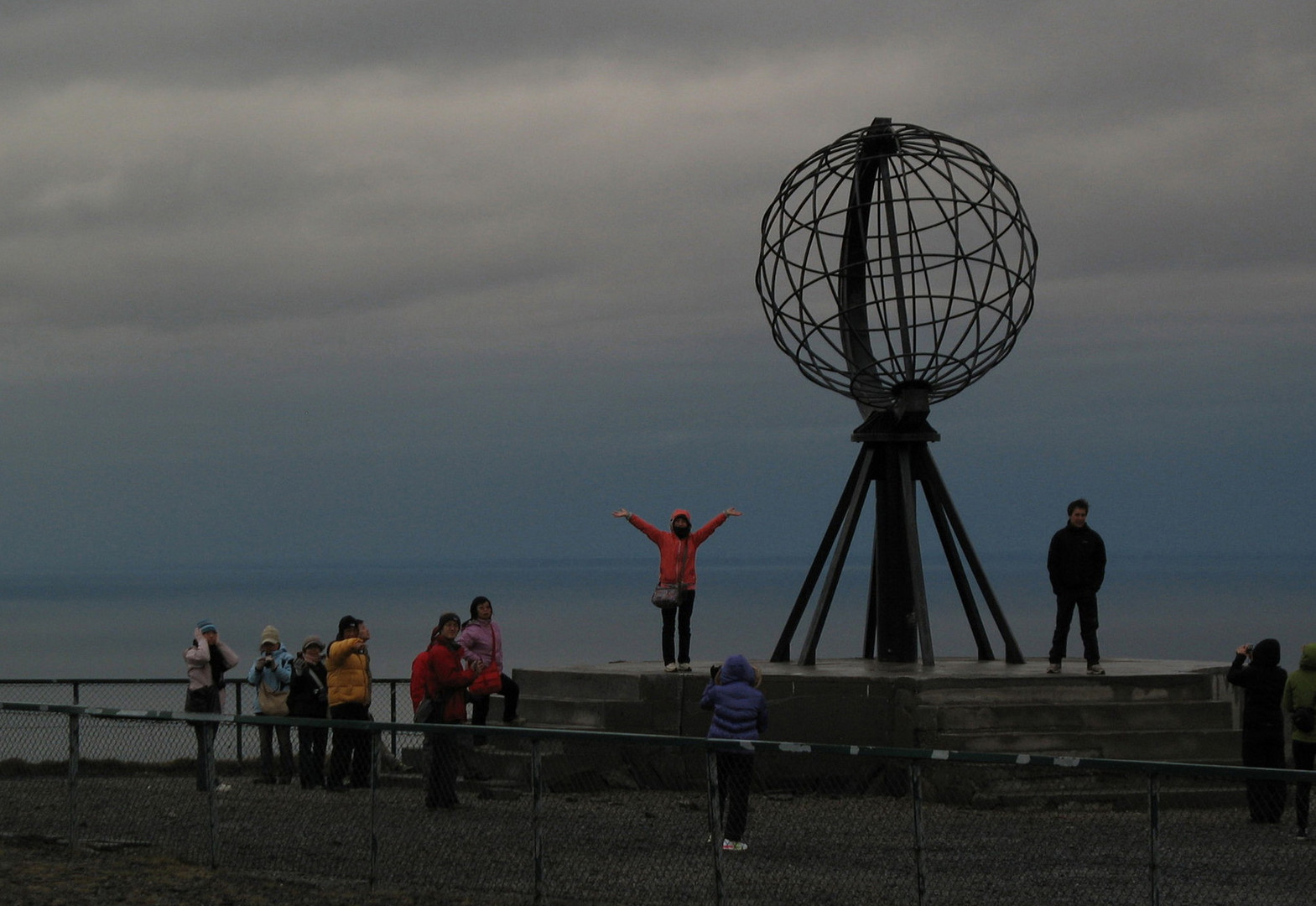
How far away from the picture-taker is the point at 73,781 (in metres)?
11.5

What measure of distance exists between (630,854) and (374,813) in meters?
1.56

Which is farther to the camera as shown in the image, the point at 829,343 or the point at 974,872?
the point at 829,343

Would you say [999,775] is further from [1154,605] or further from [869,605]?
[1154,605]

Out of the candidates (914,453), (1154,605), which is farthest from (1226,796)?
(1154,605)

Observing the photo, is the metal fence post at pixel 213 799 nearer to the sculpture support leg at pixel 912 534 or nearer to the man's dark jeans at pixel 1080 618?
the man's dark jeans at pixel 1080 618

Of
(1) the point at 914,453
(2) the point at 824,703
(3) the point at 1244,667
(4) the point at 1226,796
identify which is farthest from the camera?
(1) the point at 914,453

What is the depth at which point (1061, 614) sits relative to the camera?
1583 cm

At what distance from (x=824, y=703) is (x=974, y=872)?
6619 mm

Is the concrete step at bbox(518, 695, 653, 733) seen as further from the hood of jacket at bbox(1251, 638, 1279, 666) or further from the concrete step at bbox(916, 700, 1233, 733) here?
the hood of jacket at bbox(1251, 638, 1279, 666)

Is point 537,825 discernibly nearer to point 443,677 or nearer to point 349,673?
point 443,677

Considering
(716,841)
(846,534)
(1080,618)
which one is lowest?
(716,841)

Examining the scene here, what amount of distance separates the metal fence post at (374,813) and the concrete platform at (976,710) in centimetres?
577

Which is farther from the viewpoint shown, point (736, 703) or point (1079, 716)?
point (1079, 716)

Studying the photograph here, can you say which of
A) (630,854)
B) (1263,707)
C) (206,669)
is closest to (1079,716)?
(1263,707)
